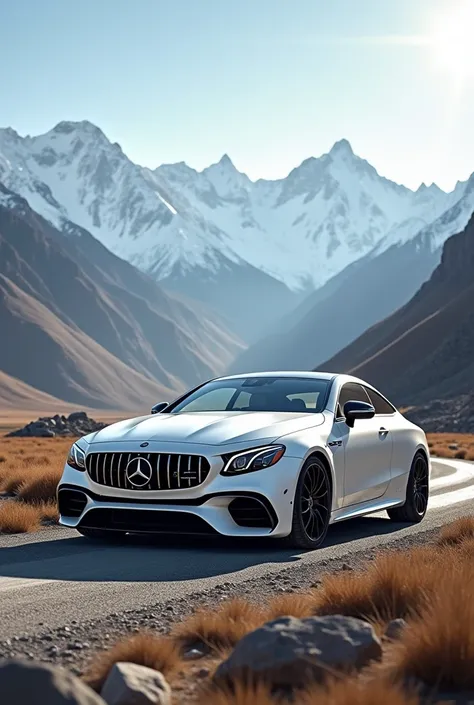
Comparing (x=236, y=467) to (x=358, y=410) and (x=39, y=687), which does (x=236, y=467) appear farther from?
(x=39, y=687)

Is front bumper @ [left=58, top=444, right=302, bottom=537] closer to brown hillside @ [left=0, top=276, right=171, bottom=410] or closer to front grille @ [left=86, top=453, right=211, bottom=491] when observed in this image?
front grille @ [left=86, top=453, right=211, bottom=491]

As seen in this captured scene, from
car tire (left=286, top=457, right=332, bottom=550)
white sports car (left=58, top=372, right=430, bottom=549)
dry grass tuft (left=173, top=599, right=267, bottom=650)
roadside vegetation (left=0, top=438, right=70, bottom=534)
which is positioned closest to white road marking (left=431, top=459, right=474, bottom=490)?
roadside vegetation (left=0, top=438, right=70, bottom=534)

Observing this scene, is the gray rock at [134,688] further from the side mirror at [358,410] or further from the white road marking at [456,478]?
the white road marking at [456,478]

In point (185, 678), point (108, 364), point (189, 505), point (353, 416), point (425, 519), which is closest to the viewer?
point (185, 678)

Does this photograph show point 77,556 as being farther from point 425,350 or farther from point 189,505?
point 425,350

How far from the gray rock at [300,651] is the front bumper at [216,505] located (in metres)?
4.06

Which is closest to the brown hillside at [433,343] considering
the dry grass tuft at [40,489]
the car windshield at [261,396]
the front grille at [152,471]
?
the dry grass tuft at [40,489]

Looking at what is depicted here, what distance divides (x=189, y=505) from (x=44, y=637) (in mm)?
3332

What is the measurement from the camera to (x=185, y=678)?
14.9 feet

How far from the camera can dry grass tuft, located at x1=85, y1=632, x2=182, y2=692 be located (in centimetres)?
460

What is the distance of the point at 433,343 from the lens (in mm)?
112125

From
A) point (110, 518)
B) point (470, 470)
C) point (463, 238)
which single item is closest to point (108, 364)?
point (463, 238)

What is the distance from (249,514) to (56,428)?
60149 millimetres

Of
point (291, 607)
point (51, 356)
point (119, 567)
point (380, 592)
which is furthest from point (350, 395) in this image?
point (51, 356)
